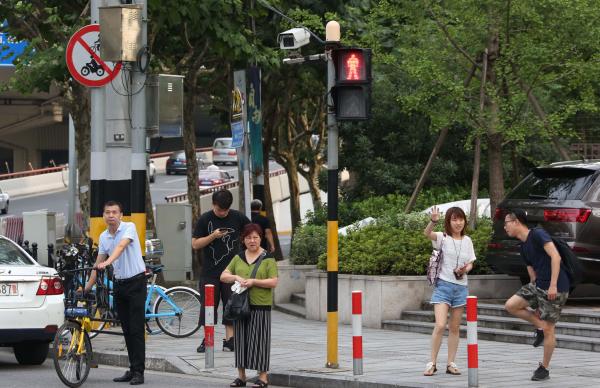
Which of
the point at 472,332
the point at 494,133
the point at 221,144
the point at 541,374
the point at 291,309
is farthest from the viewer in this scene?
the point at 221,144

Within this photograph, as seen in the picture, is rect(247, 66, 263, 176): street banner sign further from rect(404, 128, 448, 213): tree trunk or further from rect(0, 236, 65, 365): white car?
rect(0, 236, 65, 365): white car

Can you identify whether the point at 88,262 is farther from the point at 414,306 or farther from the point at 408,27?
the point at 408,27

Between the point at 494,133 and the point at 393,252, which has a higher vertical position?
the point at 494,133

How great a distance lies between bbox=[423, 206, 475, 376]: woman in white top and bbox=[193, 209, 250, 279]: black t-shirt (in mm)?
3131

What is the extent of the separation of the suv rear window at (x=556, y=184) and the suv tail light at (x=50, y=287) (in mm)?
5893

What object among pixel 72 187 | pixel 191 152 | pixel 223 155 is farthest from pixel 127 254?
pixel 223 155

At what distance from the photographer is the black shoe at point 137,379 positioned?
1246cm

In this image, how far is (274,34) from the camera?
2553cm

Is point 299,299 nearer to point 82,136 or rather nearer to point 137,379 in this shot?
point 137,379

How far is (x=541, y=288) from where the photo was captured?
38.4 ft

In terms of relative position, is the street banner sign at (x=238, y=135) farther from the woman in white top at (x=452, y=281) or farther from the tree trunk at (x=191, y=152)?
the tree trunk at (x=191, y=152)

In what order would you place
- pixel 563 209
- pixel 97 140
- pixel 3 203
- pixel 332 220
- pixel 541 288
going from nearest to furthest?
pixel 541 288 < pixel 332 220 < pixel 563 209 < pixel 97 140 < pixel 3 203

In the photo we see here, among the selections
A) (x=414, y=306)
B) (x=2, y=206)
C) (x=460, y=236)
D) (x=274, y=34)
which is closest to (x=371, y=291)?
(x=414, y=306)

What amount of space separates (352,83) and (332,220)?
1347mm
